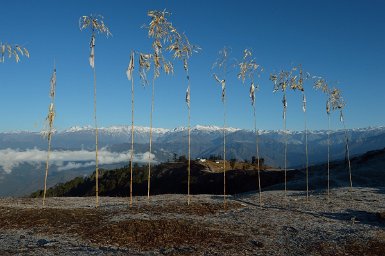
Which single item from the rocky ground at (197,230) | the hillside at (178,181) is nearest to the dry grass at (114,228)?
the rocky ground at (197,230)

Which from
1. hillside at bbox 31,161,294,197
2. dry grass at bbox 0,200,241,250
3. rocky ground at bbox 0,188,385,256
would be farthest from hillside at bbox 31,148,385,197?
dry grass at bbox 0,200,241,250

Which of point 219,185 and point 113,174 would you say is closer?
point 219,185

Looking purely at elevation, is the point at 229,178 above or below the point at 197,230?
above

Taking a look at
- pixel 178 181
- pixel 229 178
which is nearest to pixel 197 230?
pixel 229 178

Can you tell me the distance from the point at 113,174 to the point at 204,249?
114863 mm

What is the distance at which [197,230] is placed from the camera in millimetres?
21328

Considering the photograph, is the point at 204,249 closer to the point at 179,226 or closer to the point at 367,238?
the point at 179,226

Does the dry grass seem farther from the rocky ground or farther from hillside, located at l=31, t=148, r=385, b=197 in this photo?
hillside, located at l=31, t=148, r=385, b=197

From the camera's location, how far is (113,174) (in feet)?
426

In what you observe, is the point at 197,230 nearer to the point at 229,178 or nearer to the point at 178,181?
the point at 229,178

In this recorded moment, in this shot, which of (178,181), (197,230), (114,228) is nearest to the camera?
(114,228)

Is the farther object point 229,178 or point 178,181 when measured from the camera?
point 178,181

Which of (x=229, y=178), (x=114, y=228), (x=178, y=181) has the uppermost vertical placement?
(x=229, y=178)

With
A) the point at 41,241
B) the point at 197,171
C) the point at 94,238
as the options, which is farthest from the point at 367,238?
the point at 197,171
